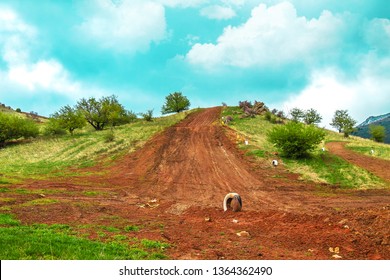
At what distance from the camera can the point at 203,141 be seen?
35.2 metres

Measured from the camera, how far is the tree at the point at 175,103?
244ft

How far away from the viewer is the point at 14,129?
44812 mm

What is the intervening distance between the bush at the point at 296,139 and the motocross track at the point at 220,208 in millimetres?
2938

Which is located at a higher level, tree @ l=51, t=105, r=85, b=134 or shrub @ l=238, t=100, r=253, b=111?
shrub @ l=238, t=100, r=253, b=111

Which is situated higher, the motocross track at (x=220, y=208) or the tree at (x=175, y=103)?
the tree at (x=175, y=103)

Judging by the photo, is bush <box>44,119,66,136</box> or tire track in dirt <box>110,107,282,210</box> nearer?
tire track in dirt <box>110,107,282,210</box>

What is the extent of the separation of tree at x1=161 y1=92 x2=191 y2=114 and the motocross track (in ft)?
146

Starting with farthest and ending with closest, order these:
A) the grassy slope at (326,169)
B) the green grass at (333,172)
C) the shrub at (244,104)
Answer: the shrub at (244,104) < the grassy slope at (326,169) < the green grass at (333,172)

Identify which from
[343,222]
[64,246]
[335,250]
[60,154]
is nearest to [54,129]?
[60,154]

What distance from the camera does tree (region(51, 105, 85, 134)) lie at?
47656mm

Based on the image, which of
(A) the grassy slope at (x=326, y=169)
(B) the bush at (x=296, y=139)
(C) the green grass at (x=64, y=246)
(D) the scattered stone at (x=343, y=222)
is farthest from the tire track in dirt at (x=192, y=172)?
(C) the green grass at (x=64, y=246)

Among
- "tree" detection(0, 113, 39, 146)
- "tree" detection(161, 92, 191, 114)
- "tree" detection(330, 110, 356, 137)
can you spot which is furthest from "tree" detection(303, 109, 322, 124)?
"tree" detection(0, 113, 39, 146)

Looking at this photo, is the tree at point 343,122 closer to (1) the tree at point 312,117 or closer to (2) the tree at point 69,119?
(1) the tree at point 312,117

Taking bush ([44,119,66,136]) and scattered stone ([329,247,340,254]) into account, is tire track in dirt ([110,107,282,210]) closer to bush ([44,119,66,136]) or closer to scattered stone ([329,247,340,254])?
scattered stone ([329,247,340,254])
